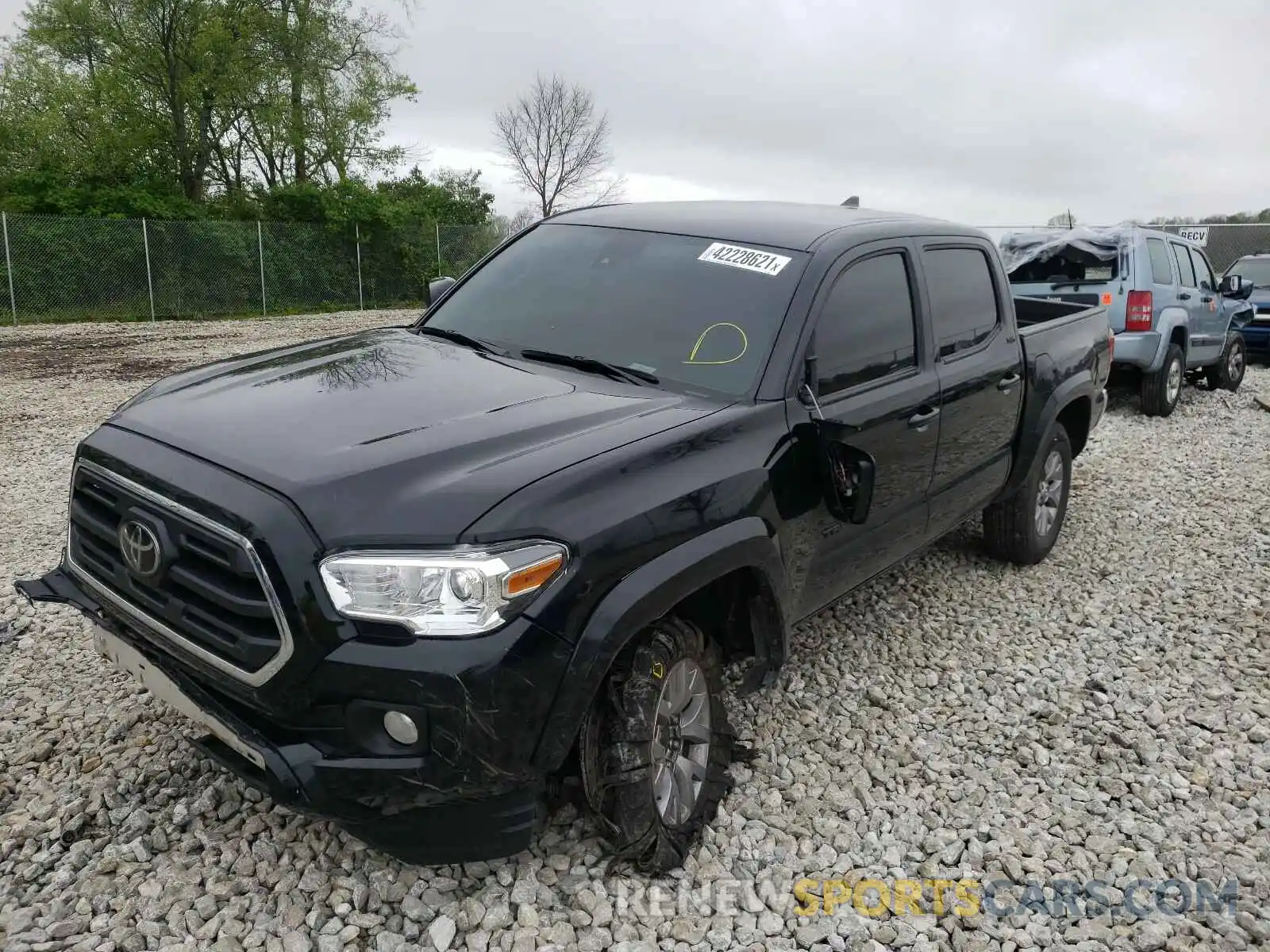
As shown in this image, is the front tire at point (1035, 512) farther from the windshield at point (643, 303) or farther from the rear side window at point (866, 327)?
the windshield at point (643, 303)

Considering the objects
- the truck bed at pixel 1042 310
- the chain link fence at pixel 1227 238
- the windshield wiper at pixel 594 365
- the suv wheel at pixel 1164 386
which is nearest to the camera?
the windshield wiper at pixel 594 365

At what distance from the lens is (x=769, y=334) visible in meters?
3.24

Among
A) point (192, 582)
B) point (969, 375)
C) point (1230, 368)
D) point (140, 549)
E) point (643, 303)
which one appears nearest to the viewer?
point (192, 582)

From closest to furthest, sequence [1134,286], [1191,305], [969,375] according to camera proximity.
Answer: [969,375] → [1134,286] → [1191,305]

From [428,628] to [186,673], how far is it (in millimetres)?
787

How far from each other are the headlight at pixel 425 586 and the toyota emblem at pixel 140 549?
1.84 ft

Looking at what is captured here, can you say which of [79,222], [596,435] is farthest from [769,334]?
[79,222]

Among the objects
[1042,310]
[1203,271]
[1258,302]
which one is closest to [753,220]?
[1042,310]

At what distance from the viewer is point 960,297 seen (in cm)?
434

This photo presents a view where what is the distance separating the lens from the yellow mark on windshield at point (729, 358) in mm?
3217

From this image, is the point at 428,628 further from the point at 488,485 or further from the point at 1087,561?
the point at 1087,561

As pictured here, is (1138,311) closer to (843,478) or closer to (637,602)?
(843,478)

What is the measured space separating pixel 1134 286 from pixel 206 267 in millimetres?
17588

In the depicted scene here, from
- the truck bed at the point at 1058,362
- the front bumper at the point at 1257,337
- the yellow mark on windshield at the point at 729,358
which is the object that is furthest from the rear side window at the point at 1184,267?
the yellow mark on windshield at the point at 729,358
